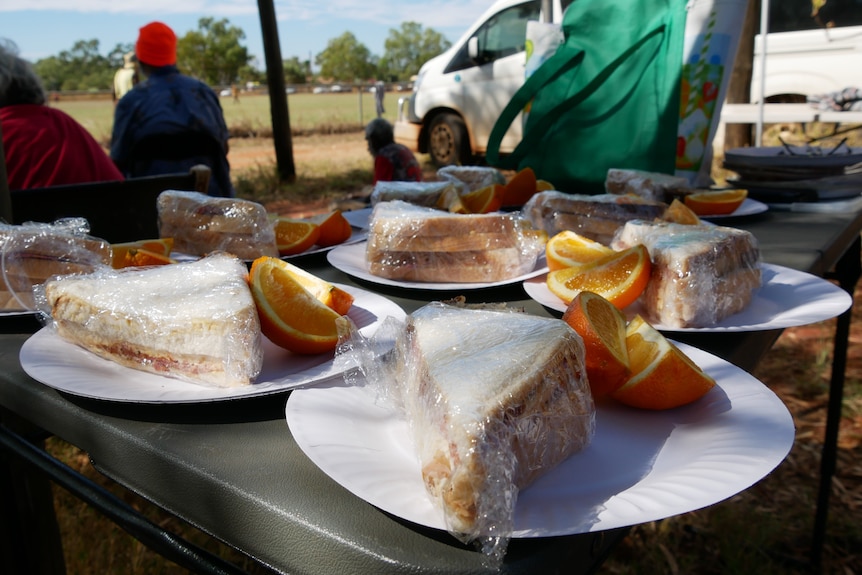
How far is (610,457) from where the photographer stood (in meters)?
0.67

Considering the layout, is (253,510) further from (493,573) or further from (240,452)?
(493,573)

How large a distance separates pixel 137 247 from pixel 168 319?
574 mm

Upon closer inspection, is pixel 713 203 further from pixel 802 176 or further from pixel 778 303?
pixel 778 303

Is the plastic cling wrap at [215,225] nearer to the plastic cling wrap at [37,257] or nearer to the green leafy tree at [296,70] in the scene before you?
the plastic cling wrap at [37,257]

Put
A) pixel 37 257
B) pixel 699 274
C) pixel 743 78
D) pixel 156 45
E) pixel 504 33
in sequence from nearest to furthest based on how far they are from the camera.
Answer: pixel 699 274, pixel 37 257, pixel 156 45, pixel 743 78, pixel 504 33

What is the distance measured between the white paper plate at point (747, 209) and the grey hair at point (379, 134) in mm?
4294

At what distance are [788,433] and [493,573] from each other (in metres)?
0.36

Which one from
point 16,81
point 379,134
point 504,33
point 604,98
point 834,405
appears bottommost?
point 834,405

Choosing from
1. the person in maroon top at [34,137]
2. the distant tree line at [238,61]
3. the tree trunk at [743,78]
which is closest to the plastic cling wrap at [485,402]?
the person in maroon top at [34,137]

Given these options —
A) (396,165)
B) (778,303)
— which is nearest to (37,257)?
(778,303)

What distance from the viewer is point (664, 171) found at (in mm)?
2389

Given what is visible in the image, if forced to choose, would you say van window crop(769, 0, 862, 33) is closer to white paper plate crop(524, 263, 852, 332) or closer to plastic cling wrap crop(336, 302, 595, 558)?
white paper plate crop(524, 263, 852, 332)

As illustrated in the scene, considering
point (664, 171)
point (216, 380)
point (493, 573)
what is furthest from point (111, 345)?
point (664, 171)

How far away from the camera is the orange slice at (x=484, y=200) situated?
1.84m
